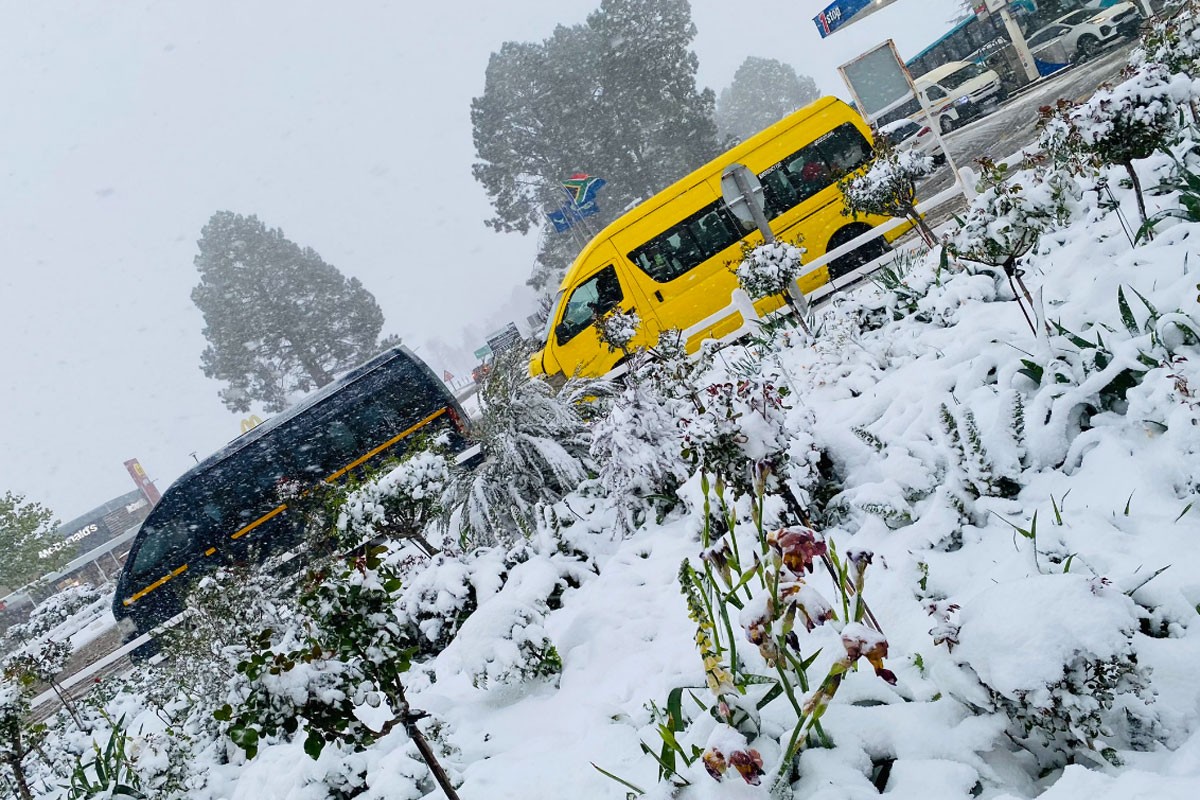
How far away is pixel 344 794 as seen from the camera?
9.99 feet

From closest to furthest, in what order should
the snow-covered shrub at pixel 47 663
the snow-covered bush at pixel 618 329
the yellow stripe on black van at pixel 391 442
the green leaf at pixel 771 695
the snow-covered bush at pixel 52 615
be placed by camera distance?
the green leaf at pixel 771 695 → the snow-covered shrub at pixel 47 663 → the snow-covered bush at pixel 618 329 → the yellow stripe on black van at pixel 391 442 → the snow-covered bush at pixel 52 615

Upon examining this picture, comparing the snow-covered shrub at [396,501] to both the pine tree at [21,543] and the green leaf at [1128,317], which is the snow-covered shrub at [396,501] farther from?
the pine tree at [21,543]

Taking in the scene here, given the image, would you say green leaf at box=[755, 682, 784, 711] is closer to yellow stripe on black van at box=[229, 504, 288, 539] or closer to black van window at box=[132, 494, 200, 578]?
yellow stripe on black van at box=[229, 504, 288, 539]

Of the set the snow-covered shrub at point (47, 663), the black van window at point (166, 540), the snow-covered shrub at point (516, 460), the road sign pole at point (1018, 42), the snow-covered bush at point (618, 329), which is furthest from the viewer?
the road sign pole at point (1018, 42)

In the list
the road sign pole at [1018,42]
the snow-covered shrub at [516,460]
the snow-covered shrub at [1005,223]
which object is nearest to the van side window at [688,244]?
the snow-covered shrub at [516,460]

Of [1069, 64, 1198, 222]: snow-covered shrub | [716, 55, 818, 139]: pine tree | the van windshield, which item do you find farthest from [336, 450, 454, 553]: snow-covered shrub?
[716, 55, 818, 139]: pine tree

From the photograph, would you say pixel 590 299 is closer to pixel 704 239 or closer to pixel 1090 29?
pixel 704 239

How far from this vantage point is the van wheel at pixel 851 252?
31.8ft

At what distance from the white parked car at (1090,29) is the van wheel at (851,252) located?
14.5 meters

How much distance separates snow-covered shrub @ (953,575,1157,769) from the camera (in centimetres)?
164

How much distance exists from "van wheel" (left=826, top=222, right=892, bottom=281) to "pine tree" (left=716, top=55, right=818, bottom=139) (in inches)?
2310

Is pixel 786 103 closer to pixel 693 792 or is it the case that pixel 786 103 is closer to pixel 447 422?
pixel 447 422

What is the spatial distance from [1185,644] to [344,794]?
3292 millimetres

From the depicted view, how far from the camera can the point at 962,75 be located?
22000 millimetres
